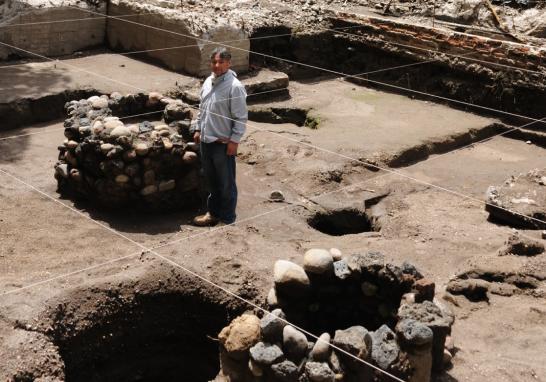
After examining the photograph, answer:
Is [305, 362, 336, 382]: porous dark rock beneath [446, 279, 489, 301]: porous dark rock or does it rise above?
above

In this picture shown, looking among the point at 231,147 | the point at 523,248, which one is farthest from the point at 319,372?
the point at 523,248

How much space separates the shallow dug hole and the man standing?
1423 mm

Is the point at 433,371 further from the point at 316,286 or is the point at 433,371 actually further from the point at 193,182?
the point at 193,182

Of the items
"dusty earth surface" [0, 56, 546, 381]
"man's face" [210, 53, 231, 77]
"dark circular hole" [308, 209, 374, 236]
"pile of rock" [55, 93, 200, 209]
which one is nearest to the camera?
"dusty earth surface" [0, 56, 546, 381]

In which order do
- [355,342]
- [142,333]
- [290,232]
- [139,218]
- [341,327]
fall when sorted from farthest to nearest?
1. [139,218]
2. [290,232]
3. [142,333]
4. [341,327]
5. [355,342]

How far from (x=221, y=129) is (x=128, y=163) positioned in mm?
1028

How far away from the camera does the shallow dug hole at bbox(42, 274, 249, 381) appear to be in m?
5.82

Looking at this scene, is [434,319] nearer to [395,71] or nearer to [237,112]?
[237,112]

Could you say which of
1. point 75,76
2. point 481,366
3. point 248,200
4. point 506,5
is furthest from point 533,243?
point 506,5

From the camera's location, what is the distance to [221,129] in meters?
7.18

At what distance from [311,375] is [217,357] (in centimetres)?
174

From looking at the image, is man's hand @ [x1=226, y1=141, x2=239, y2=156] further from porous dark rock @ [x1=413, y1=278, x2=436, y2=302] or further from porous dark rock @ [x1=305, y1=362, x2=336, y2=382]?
porous dark rock @ [x1=305, y1=362, x2=336, y2=382]

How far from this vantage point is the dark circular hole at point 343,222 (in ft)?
26.5

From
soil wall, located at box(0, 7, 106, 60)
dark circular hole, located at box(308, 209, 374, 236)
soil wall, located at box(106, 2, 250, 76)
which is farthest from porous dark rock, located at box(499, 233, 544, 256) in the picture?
soil wall, located at box(0, 7, 106, 60)
